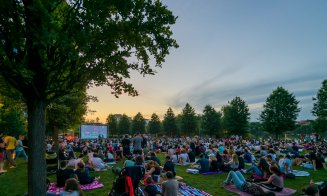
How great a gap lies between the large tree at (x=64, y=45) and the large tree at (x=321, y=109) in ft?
157

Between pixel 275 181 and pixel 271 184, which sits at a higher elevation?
pixel 275 181

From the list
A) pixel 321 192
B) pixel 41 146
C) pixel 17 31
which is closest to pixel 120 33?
pixel 17 31

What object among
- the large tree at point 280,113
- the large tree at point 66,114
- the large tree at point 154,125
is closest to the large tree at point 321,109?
the large tree at point 280,113

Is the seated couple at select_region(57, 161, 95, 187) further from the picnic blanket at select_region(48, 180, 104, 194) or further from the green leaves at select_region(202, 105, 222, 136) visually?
the green leaves at select_region(202, 105, 222, 136)

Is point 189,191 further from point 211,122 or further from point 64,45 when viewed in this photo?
point 211,122

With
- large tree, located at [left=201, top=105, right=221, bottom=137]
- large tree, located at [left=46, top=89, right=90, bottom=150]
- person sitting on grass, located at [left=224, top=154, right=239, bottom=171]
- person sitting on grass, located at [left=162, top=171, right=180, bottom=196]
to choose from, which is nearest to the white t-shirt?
person sitting on grass, located at [left=224, top=154, right=239, bottom=171]

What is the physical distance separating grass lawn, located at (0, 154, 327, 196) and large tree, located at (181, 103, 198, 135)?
71.9 metres

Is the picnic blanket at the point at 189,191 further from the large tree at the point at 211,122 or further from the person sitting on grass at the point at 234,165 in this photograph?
the large tree at the point at 211,122

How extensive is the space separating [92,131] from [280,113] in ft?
123

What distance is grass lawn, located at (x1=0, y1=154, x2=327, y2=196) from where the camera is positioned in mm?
10664

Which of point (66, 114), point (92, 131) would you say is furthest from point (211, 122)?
point (66, 114)

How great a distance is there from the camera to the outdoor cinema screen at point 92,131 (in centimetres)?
4434

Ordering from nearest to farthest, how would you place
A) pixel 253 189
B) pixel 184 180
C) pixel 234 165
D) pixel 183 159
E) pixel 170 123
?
pixel 253 189, pixel 184 180, pixel 234 165, pixel 183 159, pixel 170 123

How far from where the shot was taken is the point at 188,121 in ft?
289
